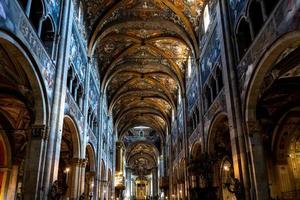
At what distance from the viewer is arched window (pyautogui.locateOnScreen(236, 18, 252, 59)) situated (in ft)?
40.1

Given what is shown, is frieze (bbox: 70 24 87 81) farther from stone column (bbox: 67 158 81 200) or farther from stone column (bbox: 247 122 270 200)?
stone column (bbox: 247 122 270 200)

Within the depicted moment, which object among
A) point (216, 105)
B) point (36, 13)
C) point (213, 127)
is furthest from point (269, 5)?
point (36, 13)

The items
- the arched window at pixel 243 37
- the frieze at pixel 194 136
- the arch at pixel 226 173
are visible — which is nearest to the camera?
the arched window at pixel 243 37

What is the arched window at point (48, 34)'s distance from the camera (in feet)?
39.5

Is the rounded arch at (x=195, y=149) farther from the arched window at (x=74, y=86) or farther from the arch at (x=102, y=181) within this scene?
the arched window at (x=74, y=86)

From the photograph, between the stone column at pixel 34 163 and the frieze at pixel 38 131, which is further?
the frieze at pixel 38 131

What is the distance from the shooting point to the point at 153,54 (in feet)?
89.1

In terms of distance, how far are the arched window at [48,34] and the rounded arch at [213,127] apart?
8.80 meters

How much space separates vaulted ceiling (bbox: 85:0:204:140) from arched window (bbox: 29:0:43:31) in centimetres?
836

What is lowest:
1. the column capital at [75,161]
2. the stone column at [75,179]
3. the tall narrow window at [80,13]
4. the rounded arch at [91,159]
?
the stone column at [75,179]

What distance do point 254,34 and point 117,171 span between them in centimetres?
3223

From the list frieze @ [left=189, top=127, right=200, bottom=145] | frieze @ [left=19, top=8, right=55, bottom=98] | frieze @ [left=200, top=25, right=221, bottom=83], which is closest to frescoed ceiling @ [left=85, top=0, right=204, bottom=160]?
frieze @ [left=200, top=25, right=221, bottom=83]

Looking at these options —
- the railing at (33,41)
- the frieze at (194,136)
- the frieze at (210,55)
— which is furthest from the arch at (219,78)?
the railing at (33,41)

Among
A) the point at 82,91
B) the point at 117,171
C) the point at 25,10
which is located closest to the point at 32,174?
the point at 25,10
